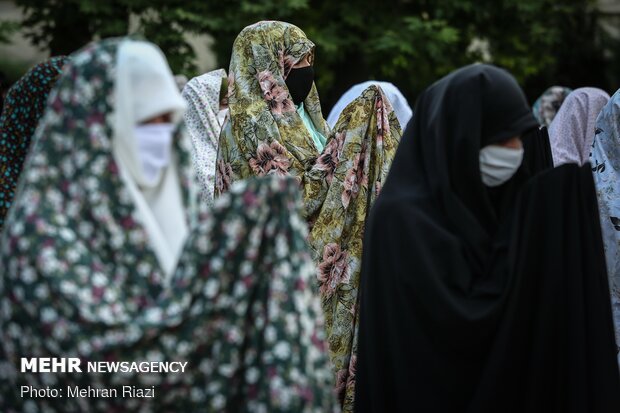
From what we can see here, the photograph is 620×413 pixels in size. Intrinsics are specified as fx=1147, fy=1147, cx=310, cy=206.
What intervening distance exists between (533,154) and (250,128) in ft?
5.54

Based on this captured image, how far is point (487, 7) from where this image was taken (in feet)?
44.9

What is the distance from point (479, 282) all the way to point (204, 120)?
12.8ft

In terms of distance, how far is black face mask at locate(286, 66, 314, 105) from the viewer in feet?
20.2

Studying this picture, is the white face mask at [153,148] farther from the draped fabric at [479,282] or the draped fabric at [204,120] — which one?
the draped fabric at [204,120]

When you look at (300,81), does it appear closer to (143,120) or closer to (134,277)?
(143,120)

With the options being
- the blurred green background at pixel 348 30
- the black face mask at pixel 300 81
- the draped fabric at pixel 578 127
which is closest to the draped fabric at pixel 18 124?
the black face mask at pixel 300 81

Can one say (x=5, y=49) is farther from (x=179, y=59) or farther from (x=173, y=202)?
(x=173, y=202)

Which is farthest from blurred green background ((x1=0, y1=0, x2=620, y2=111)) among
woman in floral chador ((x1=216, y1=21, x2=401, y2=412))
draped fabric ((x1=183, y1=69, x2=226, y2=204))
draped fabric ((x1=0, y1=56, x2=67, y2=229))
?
draped fabric ((x1=0, y1=56, x2=67, y2=229))

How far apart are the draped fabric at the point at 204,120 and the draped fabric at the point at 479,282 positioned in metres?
3.25

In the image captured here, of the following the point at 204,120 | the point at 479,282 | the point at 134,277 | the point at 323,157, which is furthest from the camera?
the point at 204,120

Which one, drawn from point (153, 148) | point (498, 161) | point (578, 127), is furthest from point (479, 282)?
point (578, 127)

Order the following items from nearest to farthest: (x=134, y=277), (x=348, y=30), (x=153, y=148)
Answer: (x=134, y=277)
(x=153, y=148)
(x=348, y=30)

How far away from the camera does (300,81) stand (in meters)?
6.15

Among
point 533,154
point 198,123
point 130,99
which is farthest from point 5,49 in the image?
point 130,99
